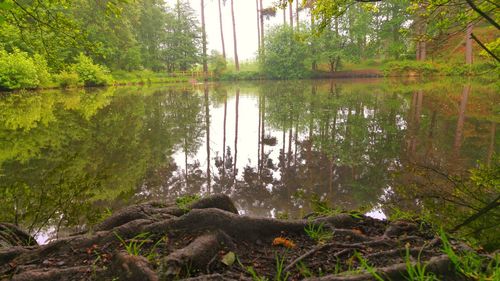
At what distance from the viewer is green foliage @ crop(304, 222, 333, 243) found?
278cm

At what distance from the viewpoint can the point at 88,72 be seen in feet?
108

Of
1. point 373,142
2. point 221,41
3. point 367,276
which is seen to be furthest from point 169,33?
point 367,276

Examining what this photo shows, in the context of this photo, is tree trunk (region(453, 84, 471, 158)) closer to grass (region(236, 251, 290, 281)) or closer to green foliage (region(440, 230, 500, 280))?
green foliage (region(440, 230, 500, 280))

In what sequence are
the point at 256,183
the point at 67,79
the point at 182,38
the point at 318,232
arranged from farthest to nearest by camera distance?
the point at 182,38
the point at 67,79
the point at 256,183
the point at 318,232

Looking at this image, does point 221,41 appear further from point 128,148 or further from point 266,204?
point 266,204

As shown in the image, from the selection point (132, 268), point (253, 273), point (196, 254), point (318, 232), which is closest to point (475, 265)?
point (318, 232)

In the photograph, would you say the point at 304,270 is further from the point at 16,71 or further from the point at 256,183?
the point at 16,71

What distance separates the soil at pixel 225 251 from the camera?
2.03m

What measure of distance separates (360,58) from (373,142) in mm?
40431

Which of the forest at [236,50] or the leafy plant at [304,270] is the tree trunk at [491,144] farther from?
the forest at [236,50]

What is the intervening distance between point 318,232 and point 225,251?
0.93m

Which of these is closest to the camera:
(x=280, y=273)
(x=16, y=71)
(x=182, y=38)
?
(x=280, y=273)

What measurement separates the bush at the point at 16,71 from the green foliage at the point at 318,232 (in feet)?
84.2

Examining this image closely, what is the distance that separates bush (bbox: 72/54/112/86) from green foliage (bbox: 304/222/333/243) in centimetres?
3425
